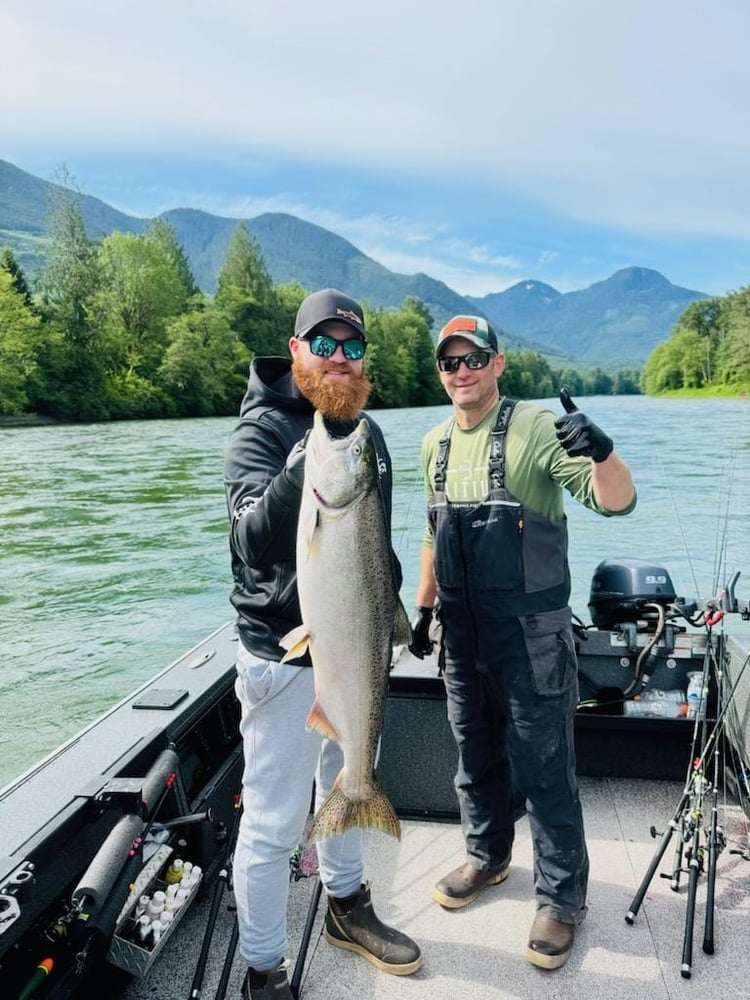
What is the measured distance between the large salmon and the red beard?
10.8 inches

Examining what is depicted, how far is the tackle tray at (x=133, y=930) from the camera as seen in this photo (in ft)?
7.72

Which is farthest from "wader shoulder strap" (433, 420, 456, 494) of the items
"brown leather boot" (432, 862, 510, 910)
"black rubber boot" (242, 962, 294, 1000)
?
"black rubber boot" (242, 962, 294, 1000)

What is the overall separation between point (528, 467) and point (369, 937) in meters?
1.78

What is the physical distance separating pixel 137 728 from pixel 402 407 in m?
57.9

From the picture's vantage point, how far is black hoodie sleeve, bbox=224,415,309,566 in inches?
79.1

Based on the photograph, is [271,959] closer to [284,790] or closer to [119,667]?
[284,790]

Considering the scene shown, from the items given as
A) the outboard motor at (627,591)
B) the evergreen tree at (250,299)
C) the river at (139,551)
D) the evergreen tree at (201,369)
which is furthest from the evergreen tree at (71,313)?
the outboard motor at (627,591)

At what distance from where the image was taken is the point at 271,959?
2371 mm

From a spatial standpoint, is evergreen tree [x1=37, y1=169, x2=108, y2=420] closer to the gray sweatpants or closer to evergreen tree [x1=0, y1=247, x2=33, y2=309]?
evergreen tree [x1=0, y1=247, x2=33, y2=309]

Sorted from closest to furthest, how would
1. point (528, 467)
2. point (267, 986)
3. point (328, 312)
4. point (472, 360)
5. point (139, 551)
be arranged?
1. point (328, 312)
2. point (267, 986)
3. point (528, 467)
4. point (472, 360)
5. point (139, 551)

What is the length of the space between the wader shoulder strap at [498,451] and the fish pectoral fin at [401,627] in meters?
0.67

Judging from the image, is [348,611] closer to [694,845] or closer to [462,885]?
[462,885]

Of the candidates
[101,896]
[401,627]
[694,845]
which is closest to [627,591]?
[694,845]

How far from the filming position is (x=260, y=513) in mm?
2035
